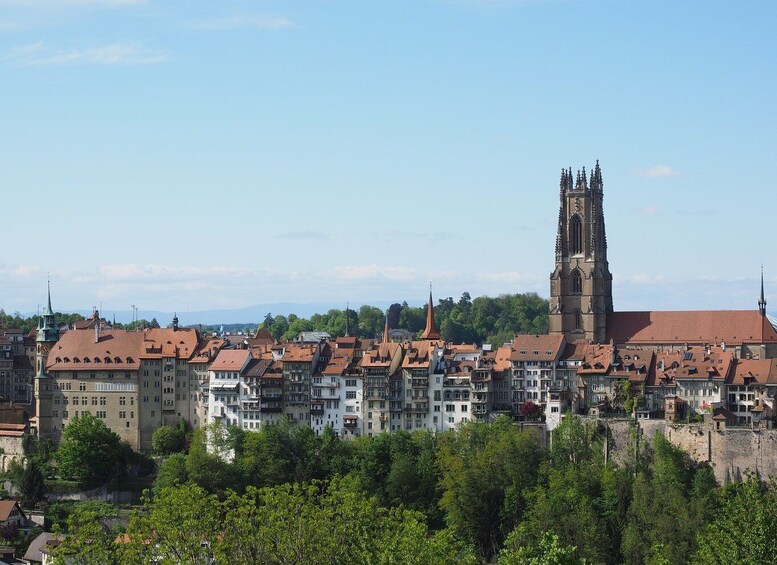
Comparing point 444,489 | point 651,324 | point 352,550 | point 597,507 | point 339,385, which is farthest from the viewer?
point 651,324

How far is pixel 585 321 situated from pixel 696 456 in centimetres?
2841

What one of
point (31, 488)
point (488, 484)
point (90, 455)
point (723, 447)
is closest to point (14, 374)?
point (90, 455)

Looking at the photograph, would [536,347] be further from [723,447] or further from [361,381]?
[723,447]

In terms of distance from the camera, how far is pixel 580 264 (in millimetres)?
139625

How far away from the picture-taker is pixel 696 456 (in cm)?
11000

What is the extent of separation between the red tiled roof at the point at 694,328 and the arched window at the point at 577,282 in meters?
4.29

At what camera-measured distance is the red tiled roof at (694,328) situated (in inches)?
5138

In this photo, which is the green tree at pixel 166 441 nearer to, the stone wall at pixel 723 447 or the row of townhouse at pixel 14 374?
the row of townhouse at pixel 14 374

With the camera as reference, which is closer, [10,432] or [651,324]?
[10,432]

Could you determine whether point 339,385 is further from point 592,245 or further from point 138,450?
point 592,245

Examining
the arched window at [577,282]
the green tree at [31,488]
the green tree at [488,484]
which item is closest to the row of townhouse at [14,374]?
the green tree at [31,488]

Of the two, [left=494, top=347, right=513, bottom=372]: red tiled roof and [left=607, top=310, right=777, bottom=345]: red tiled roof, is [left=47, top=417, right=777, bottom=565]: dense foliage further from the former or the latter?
[left=607, top=310, right=777, bottom=345]: red tiled roof

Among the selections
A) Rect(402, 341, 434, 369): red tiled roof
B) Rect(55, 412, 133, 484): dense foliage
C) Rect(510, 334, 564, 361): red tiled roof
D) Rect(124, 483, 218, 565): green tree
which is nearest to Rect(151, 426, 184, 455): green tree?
Rect(55, 412, 133, 484): dense foliage

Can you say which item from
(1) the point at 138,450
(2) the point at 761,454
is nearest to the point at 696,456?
(2) the point at 761,454
